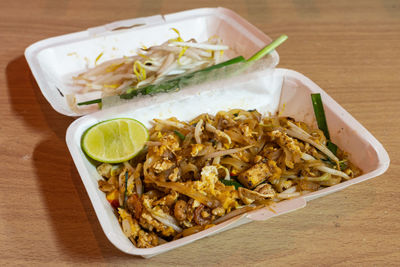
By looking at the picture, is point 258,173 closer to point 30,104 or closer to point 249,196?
point 249,196

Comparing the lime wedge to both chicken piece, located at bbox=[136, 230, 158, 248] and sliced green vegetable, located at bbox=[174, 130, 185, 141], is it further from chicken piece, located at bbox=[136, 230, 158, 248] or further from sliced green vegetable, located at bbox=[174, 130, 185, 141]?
chicken piece, located at bbox=[136, 230, 158, 248]

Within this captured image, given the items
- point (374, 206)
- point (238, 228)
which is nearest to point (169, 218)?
point (238, 228)

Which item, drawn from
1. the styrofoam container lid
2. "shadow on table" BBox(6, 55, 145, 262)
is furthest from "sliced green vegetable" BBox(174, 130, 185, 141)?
the styrofoam container lid

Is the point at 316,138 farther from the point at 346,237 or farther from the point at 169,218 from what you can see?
the point at 169,218

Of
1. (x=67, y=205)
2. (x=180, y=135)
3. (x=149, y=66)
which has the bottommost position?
(x=67, y=205)

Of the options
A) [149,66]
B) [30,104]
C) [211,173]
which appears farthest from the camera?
[149,66]

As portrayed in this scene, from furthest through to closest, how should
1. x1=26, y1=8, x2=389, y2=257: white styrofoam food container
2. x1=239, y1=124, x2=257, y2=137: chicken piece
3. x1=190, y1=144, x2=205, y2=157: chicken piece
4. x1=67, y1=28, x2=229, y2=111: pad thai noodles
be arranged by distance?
x1=67, y1=28, x2=229, y2=111: pad thai noodles < x1=239, y1=124, x2=257, y2=137: chicken piece < x1=190, y1=144, x2=205, y2=157: chicken piece < x1=26, y1=8, x2=389, y2=257: white styrofoam food container

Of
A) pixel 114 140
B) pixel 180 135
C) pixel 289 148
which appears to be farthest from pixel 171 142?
pixel 289 148
